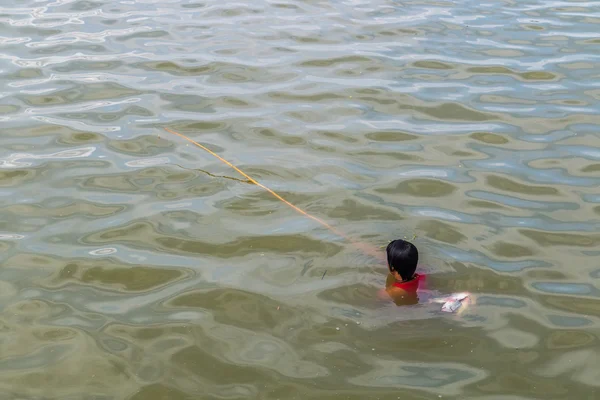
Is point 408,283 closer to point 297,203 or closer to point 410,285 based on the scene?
point 410,285

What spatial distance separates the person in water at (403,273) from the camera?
4483 millimetres

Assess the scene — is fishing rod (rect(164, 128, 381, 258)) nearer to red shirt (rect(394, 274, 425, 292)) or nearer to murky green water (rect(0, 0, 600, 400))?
murky green water (rect(0, 0, 600, 400))

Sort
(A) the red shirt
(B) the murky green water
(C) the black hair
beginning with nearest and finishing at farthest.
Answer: (B) the murky green water < (C) the black hair < (A) the red shirt

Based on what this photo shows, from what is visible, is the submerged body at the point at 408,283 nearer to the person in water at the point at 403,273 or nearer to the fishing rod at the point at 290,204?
the person in water at the point at 403,273

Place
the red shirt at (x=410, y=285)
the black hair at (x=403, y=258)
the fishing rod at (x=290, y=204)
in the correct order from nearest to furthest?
the black hair at (x=403, y=258)
the red shirt at (x=410, y=285)
the fishing rod at (x=290, y=204)

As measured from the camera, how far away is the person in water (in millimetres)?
4483

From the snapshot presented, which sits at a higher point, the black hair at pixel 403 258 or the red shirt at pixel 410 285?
the black hair at pixel 403 258

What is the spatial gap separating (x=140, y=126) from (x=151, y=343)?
309 centimetres

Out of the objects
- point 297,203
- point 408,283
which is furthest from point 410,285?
point 297,203

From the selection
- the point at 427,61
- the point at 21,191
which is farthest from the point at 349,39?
the point at 21,191

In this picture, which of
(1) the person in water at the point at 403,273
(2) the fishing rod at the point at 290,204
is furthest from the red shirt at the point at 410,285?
(2) the fishing rod at the point at 290,204

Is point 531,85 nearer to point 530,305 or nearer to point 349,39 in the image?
point 349,39

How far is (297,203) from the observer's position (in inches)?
220

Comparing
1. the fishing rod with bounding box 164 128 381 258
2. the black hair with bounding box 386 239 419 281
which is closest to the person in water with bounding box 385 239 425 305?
the black hair with bounding box 386 239 419 281
